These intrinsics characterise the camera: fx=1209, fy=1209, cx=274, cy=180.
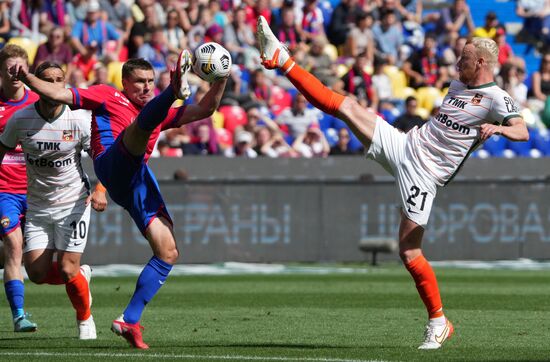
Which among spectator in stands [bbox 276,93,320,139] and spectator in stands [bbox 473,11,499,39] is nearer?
spectator in stands [bbox 276,93,320,139]

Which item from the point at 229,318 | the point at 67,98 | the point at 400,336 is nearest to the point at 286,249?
the point at 229,318

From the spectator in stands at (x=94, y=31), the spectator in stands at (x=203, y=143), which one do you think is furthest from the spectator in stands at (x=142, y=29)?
the spectator in stands at (x=203, y=143)

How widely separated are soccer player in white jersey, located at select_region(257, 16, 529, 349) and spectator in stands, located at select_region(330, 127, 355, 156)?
1284cm

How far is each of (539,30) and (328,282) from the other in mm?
14368

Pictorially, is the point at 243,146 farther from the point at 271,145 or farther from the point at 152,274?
the point at 152,274

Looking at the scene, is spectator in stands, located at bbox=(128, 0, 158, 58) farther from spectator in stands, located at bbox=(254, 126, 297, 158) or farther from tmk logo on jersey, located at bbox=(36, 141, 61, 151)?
tmk logo on jersey, located at bbox=(36, 141, 61, 151)

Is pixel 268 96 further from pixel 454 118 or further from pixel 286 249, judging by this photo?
pixel 454 118

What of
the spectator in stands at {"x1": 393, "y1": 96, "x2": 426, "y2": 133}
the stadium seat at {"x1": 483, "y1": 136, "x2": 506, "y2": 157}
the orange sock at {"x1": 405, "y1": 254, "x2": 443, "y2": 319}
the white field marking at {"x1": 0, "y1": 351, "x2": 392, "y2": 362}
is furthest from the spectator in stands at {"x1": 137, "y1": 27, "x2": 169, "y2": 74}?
the white field marking at {"x1": 0, "y1": 351, "x2": 392, "y2": 362}

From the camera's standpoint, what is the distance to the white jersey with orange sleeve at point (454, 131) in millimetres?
9328

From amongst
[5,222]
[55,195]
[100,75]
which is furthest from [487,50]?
[100,75]

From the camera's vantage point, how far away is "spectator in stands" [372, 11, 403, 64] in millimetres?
26750

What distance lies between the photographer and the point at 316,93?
938 centimetres

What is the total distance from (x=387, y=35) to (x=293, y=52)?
11.1 feet

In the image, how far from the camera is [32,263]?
10.3 metres
